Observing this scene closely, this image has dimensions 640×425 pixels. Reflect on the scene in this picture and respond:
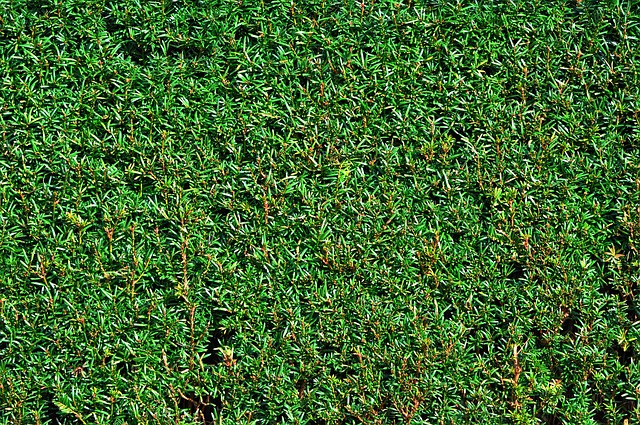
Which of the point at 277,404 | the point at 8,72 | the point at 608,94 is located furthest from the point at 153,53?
the point at 608,94

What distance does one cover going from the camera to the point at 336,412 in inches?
158

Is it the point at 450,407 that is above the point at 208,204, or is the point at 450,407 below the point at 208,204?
below

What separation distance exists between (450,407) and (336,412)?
22.6 inches

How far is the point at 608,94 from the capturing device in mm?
4035

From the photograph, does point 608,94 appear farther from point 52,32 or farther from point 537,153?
point 52,32

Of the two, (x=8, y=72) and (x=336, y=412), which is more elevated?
(x=8, y=72)

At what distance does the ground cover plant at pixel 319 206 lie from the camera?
3.95 meters

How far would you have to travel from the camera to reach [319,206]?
397 centimetres

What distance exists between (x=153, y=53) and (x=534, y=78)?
6.22 ft

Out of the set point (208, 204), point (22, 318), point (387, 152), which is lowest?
point (22, 318)

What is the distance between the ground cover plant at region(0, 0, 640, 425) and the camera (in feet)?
13.0

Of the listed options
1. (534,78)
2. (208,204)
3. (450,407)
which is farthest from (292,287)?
(534,78)

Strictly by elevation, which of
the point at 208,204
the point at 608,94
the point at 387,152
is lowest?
the point at 208,204

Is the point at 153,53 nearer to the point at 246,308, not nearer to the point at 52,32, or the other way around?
the point at 52,32
